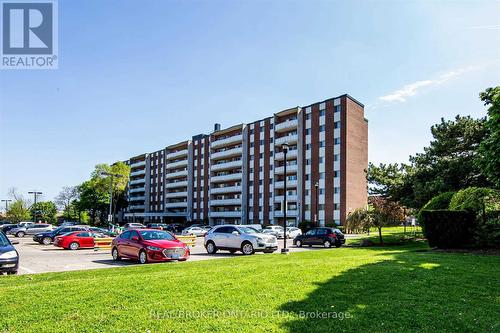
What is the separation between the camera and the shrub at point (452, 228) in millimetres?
18656

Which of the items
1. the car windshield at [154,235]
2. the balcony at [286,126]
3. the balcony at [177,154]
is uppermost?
the balcony at [286,126]

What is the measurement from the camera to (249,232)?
21359 millimetres

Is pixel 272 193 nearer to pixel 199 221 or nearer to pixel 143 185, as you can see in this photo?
pixel 199 221

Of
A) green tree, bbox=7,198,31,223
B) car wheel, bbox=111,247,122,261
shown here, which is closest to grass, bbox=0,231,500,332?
car wheel, bbox=111,247,122,261

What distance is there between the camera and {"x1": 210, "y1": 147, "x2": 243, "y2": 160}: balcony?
247 ft

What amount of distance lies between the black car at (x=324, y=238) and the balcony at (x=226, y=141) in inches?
1844

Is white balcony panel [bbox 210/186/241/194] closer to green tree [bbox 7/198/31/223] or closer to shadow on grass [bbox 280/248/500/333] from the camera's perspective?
green tree [bbox 7/198/31/223]

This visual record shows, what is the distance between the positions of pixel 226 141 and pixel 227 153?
2.57 m

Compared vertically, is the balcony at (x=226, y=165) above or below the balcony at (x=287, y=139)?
below

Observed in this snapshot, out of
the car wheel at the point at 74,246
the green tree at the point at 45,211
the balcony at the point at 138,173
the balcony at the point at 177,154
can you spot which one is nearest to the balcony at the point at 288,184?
the balcony at the point at 177,154

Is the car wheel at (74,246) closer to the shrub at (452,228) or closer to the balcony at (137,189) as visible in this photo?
the shrub at (452,228)

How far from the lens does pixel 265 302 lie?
273 inches

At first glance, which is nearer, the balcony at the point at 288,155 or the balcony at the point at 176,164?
the balcony at the point at 288,155

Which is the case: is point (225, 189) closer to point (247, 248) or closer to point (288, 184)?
point (288, 184)
